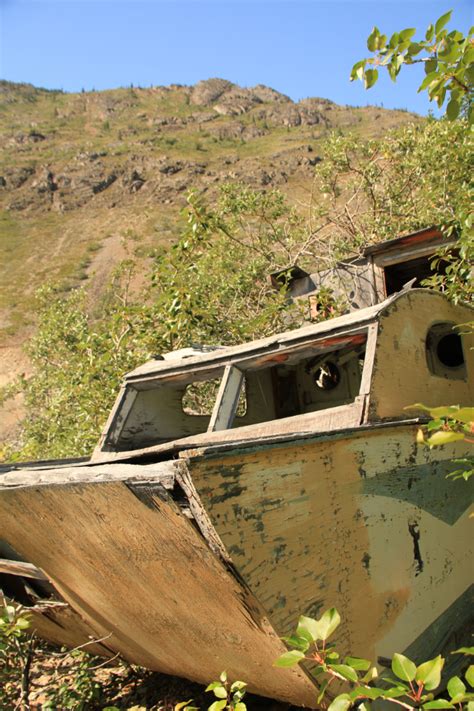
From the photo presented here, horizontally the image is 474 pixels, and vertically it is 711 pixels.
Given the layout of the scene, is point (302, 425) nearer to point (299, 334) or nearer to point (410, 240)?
point (299, 334)

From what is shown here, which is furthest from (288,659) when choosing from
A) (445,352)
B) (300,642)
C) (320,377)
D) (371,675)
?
(320,377)

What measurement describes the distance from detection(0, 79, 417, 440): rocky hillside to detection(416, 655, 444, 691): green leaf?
35.5 m

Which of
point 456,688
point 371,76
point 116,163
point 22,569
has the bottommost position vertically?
point 22,569

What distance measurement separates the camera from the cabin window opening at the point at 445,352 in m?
4.16

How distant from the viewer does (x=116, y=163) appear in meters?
62.7

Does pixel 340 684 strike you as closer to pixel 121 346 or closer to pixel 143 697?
pixel 143 697

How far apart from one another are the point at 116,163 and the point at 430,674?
216ft

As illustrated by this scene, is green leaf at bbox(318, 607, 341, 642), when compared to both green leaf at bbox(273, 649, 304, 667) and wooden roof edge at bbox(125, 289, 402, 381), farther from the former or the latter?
wooden roof edge at bbox(125, 289, 402, 381)

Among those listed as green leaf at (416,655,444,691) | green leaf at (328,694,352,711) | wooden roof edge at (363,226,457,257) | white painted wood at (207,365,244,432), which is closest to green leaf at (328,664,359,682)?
green leaf at (328,694,352,711)

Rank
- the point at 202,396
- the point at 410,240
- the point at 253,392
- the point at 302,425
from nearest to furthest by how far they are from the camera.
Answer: the point at 302,425 → the point at 253,392 → the point at 202,396 → the point at 410,240

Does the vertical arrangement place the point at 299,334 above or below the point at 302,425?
above

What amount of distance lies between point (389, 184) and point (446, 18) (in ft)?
38.4

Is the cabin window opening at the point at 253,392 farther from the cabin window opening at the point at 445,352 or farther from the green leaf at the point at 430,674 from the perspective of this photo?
the green leaf at the point at 430,674

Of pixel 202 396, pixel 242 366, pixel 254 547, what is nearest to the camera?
pixel 254 547
